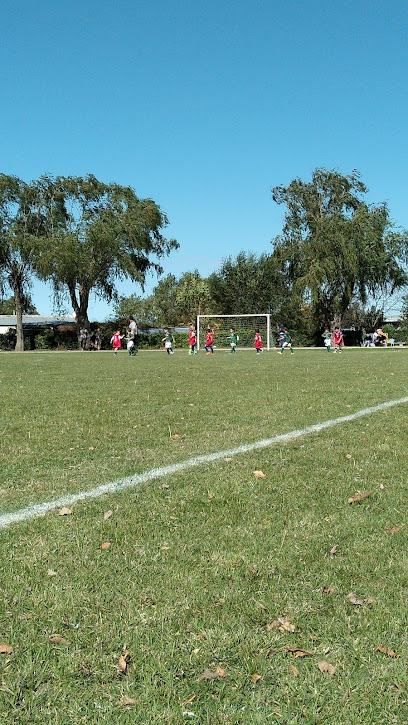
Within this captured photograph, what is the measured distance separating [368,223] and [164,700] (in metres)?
58.8

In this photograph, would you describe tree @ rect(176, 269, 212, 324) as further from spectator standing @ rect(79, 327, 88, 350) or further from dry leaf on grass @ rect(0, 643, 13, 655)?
dry leaf on grass @ rect(0, 643, 13, 655)

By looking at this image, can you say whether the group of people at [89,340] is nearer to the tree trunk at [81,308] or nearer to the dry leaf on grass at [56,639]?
the tree trunk at [81,308]

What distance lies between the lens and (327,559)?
3.26m

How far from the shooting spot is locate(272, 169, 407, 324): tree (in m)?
55.5

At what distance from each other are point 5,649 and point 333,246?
56.4 m

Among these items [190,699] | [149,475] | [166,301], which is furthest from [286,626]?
[166,301]

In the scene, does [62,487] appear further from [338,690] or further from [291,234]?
[291,234]

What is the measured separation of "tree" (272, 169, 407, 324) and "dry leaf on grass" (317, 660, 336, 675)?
178 feet

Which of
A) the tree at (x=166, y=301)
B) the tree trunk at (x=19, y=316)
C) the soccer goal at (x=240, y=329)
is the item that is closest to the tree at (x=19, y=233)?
the tree trunk at (x=19, y=316)

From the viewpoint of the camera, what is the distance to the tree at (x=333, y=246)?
5550cm

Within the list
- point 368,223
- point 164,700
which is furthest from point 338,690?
point 368,223

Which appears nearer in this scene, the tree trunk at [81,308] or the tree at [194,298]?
the tree trunk at [81,308]

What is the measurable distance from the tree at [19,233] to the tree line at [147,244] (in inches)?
3.6

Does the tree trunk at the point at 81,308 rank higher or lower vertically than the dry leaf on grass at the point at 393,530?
higher
